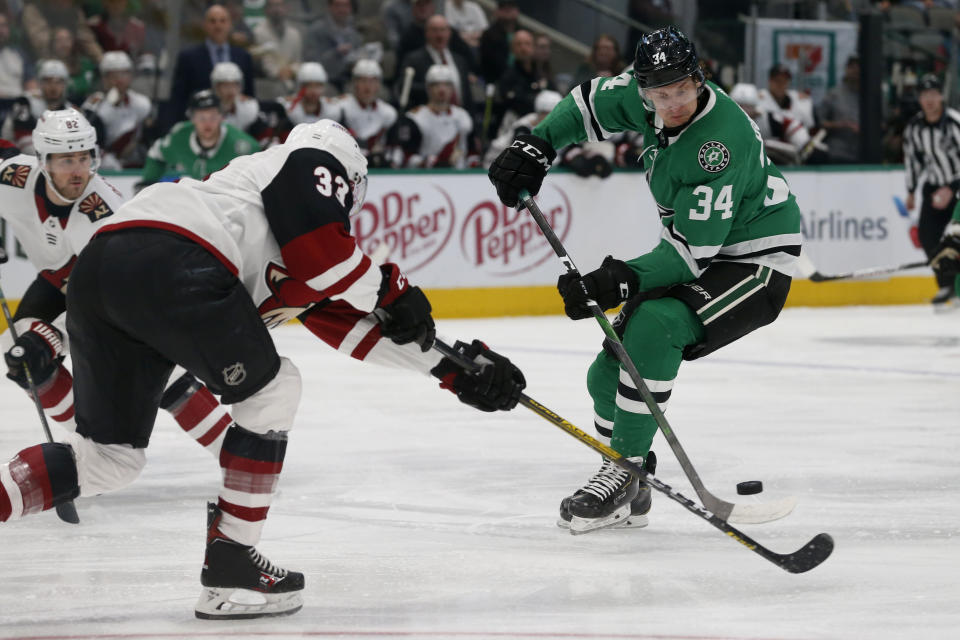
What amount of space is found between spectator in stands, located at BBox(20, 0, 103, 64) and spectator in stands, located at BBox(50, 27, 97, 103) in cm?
2

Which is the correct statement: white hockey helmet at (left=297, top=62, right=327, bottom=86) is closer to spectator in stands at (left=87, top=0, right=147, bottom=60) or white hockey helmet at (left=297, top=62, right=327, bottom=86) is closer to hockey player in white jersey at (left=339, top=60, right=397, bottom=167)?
hockey player in white jersey at (left=339, top=60, right=397, bottom=167)

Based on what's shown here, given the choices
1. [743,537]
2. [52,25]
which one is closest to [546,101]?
[52,25]

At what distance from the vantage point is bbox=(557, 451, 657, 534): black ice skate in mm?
3182

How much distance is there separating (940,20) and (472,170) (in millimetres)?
4680

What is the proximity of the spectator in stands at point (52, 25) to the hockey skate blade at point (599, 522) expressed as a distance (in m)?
5.89

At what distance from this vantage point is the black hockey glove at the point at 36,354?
3.48 m

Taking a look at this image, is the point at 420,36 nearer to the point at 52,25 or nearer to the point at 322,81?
the point at 322,81

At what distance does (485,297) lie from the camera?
8195 mm

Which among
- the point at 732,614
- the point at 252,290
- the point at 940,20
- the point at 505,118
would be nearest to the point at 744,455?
A: the point at 732,614

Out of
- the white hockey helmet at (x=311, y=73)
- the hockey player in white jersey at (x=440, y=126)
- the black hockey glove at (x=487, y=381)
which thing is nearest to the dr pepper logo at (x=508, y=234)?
the hockey player in white jersey at (x=440, y=126)

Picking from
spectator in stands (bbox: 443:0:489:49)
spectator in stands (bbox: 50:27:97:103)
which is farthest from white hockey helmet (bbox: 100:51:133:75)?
spectator in stands (bbox: 443:0:489:49)

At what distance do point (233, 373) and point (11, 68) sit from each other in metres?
6.22

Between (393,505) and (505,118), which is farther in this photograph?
(505,118)

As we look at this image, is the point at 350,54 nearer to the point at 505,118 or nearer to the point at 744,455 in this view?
the point at 505,118
